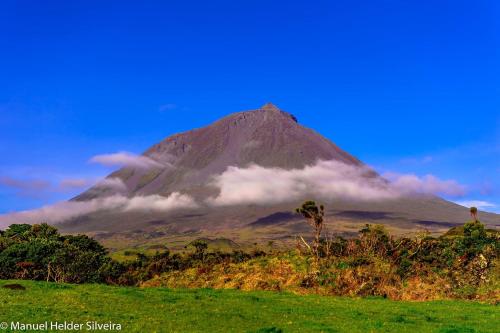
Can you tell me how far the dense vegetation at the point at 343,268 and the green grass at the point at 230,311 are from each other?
15.6ft

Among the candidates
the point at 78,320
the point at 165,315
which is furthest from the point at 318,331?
the point at 78,320

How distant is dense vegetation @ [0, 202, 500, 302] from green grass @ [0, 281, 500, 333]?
474 cm

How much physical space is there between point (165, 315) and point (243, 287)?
17855mm

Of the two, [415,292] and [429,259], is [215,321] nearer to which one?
[415,292]

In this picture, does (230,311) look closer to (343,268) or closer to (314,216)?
(343,268)

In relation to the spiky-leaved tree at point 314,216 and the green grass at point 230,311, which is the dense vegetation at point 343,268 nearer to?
the spiky-leaved tree at point 314,216

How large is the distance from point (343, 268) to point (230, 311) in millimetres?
16661

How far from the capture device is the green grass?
2086 cm

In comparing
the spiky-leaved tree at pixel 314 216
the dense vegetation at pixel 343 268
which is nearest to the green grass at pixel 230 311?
the dense vegetation at pixel 343 268

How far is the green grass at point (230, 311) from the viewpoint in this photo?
821 inches

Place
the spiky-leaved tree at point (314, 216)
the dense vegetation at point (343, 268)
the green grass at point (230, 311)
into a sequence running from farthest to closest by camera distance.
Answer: the spiky-leaved tree at point (314, 216)
the dense vegetation at point (343, 268)
the green grass at point (230, 311)

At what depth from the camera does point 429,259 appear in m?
42.1

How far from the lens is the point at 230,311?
24922mm

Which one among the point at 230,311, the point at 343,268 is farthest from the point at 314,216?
the point at 230,311
